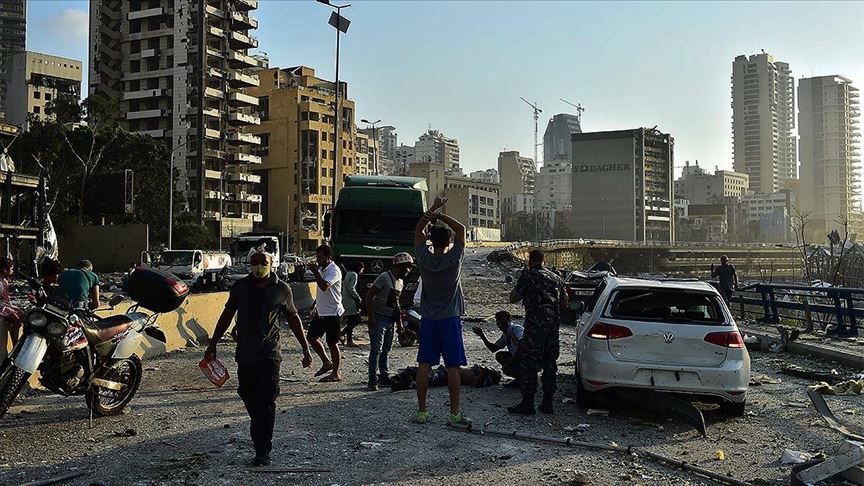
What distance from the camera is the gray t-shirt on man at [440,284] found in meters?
7.20

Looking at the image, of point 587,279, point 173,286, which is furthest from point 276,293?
point 587,279

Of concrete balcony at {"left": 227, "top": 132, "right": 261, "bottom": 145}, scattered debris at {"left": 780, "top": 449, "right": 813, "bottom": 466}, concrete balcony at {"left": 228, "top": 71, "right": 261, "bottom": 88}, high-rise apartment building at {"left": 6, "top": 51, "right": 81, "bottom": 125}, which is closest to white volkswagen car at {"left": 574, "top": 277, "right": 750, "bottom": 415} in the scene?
scattered debris at {"left": 780, "top": 449, "right": 813, "bottom": 466}

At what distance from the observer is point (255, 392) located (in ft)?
19.3

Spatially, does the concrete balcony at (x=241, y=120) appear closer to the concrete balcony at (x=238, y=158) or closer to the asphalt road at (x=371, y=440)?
the concrete balcony at (x=238, y=158)

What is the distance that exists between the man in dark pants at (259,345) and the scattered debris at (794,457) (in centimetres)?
412

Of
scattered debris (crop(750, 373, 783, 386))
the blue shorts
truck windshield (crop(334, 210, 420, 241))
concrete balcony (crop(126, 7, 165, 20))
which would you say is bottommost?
scattered debris (crop(750, 373, 783, 386))

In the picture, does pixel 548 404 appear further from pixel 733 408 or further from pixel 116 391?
pixel 116 391

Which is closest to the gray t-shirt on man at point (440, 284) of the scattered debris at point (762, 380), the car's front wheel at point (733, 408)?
the car's front wheel at point (733, 408)

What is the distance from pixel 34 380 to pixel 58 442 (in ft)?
8.88

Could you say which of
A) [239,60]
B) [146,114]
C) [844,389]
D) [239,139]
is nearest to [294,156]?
[239,139]

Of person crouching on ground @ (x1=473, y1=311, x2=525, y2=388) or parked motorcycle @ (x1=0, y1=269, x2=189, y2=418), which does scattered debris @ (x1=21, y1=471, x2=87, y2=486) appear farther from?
person crouching on ground @ (x1=473, y1=311, x2=525, y2=388)

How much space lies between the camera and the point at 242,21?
8188 cm

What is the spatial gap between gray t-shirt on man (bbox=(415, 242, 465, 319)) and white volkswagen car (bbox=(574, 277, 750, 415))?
1625mm

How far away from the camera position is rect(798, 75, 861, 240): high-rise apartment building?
174 metres
